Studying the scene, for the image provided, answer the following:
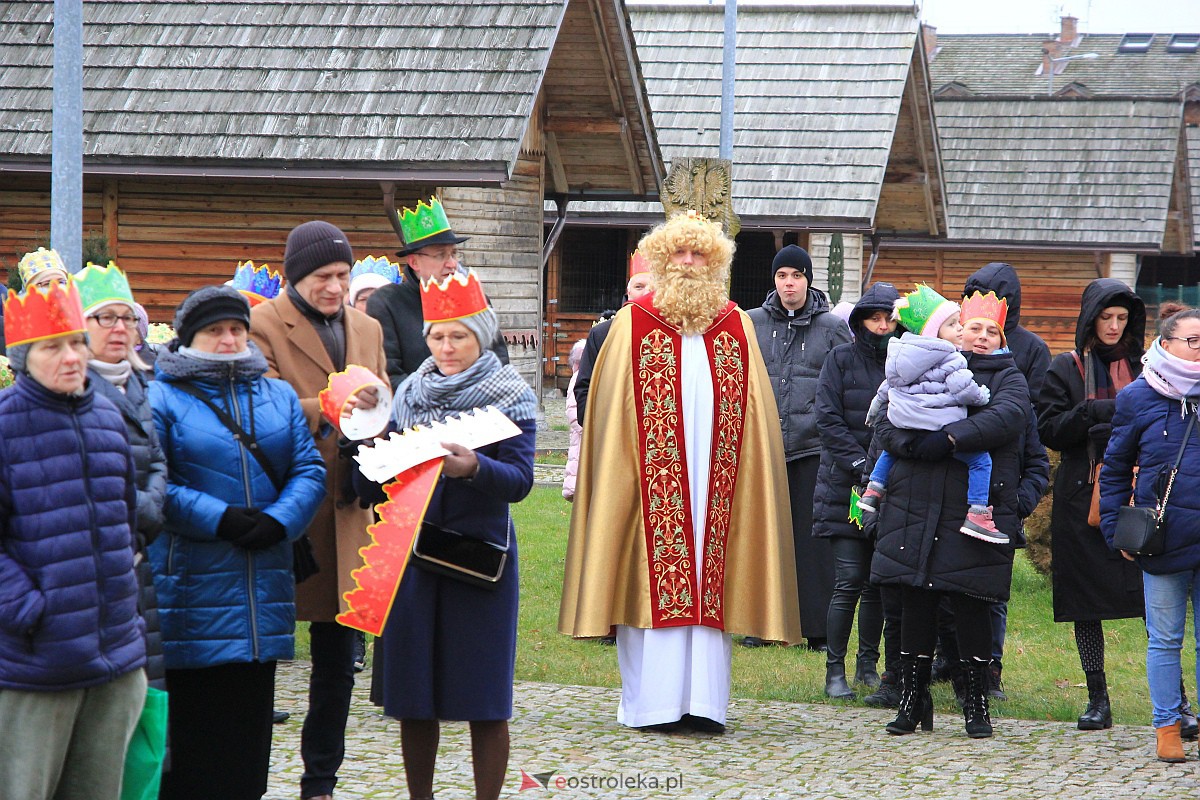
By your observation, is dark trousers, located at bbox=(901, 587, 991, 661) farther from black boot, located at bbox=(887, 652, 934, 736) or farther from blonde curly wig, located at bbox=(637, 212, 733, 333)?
blonde curly wig, located at bbox=(637, 212, 733, 333)

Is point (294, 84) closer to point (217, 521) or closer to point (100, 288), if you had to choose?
point (100, 288)

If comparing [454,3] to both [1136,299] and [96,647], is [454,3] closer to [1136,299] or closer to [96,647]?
[1136,299]

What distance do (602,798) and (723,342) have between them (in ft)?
6.91

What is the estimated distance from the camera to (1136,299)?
6.82 meters

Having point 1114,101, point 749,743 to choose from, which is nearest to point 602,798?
point 749,743

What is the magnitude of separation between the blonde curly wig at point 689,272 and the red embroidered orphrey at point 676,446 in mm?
91

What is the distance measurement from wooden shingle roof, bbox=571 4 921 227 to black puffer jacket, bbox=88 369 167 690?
1637 centimetres

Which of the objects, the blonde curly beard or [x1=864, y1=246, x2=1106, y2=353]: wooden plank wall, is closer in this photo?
the blonde curly beard

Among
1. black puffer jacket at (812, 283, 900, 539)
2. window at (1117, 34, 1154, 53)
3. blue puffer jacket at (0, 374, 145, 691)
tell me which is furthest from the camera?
window at (1117, 34, 1154, 53)

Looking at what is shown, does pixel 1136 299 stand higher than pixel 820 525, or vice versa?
pixel 1136 299

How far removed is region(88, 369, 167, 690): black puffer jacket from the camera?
13.8 ft

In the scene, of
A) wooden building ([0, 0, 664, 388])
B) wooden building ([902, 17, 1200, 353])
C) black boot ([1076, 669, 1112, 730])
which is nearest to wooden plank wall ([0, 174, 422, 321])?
wooden building ([0, 0, 664, 388])

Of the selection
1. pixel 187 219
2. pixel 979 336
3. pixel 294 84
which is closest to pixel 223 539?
pixel 979 336

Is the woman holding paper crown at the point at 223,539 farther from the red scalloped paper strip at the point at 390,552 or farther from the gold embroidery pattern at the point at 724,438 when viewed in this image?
the gold embroidery pattern at the point at 724,438
